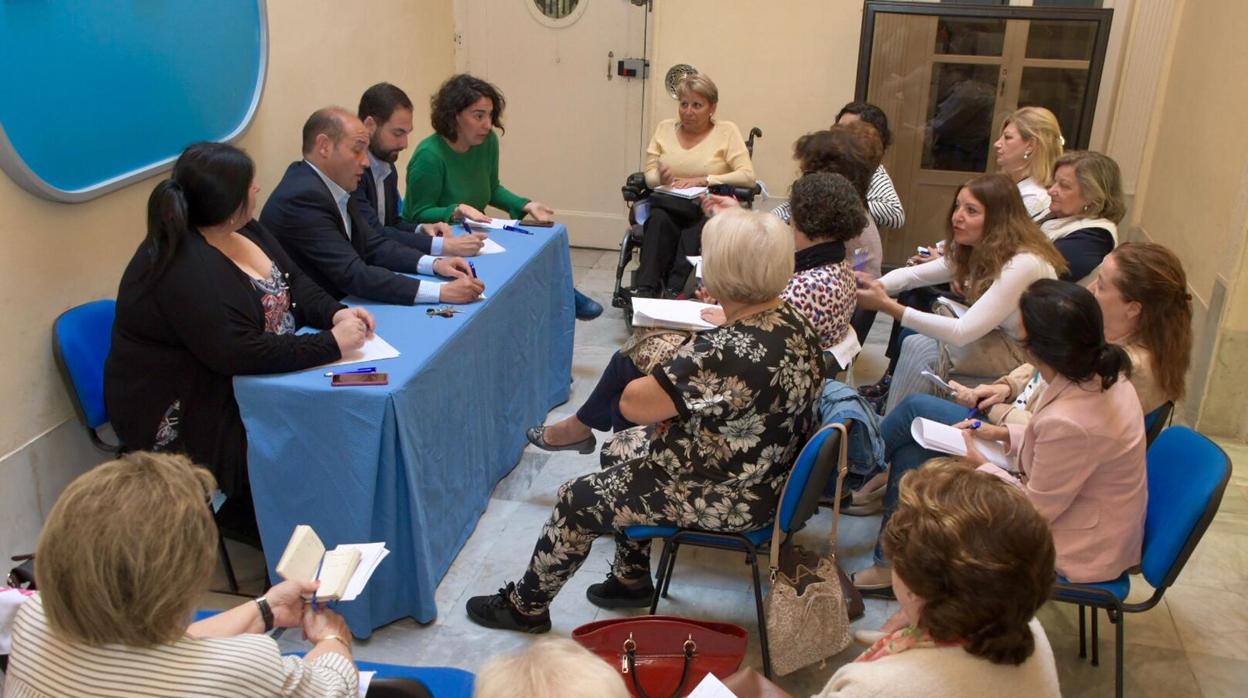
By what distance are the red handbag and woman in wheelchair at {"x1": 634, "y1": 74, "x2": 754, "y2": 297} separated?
2.95 metres

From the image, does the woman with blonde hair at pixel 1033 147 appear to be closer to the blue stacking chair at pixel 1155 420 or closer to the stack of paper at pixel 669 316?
the blue stacking chair at pixel 1155 420

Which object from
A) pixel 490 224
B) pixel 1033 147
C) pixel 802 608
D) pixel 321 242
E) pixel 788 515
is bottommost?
pixel 802 608

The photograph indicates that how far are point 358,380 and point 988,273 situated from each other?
208 cm

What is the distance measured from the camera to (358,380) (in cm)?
261

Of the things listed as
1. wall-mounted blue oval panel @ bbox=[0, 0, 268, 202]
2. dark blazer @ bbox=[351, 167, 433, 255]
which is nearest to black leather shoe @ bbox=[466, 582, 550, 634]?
dark blazer @ bbox=[351, 167, 433, 255]

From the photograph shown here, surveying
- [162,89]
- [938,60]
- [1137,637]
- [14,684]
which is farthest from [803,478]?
[938,60]

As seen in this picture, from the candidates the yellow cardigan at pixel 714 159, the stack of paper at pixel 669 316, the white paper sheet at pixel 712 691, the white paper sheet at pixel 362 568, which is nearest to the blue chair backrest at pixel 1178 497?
the white paper sheet at pixel 712 691

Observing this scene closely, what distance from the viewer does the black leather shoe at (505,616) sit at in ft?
9.39

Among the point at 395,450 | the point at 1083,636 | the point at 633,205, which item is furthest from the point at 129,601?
the point at 633,205

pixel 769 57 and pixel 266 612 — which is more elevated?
pixel 769 57

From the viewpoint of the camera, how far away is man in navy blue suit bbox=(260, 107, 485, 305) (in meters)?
3.22

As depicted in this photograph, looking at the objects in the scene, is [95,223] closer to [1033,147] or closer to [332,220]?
[332,220]

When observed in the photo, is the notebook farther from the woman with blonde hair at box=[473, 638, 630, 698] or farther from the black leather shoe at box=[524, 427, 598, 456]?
the black leather shoe at box=[524, 427, 598, 456]

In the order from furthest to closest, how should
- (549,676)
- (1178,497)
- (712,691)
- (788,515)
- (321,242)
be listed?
(321,242), (788,515), (1178,497), (712,691), (549,676)
